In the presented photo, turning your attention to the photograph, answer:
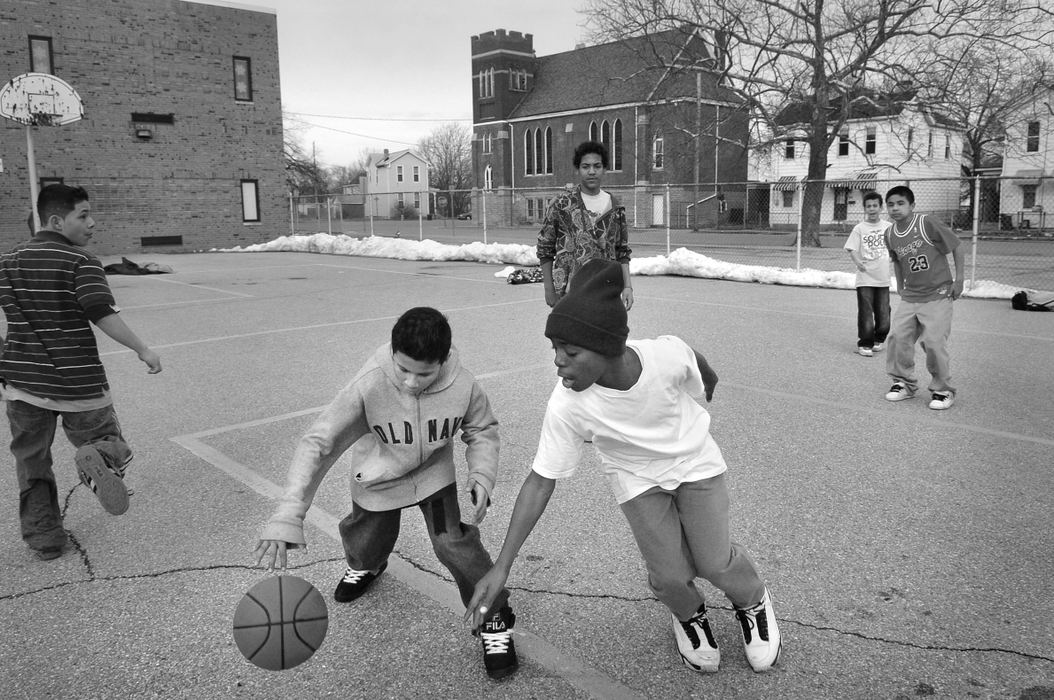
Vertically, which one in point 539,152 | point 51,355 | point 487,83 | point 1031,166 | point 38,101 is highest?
point 487,83

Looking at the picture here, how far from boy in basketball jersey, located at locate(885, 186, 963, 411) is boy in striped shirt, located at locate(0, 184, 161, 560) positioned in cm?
552

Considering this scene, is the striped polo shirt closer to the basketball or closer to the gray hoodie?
the gray hoodie

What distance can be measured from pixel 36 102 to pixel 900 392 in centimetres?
1762

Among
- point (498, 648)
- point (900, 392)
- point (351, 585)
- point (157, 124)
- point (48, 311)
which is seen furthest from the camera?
point (157, 124)

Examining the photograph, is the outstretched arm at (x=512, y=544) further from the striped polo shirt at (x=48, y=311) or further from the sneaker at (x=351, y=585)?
the striped polo shirt at (x=48, y=311)

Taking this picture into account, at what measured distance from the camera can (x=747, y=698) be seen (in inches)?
106

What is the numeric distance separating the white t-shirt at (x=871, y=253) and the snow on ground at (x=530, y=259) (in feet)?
4.80

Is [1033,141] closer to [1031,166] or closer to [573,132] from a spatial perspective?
[1031,166]

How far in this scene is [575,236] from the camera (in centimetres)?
629

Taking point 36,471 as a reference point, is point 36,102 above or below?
above

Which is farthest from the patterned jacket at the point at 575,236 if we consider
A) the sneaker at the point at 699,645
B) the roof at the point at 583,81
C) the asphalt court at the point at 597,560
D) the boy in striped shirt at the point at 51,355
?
the roof at the point at 583,81

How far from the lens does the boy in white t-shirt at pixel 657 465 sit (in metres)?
2.58

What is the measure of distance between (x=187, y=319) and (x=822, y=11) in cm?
2380

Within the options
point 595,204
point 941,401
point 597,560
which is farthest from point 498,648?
point 941,401
